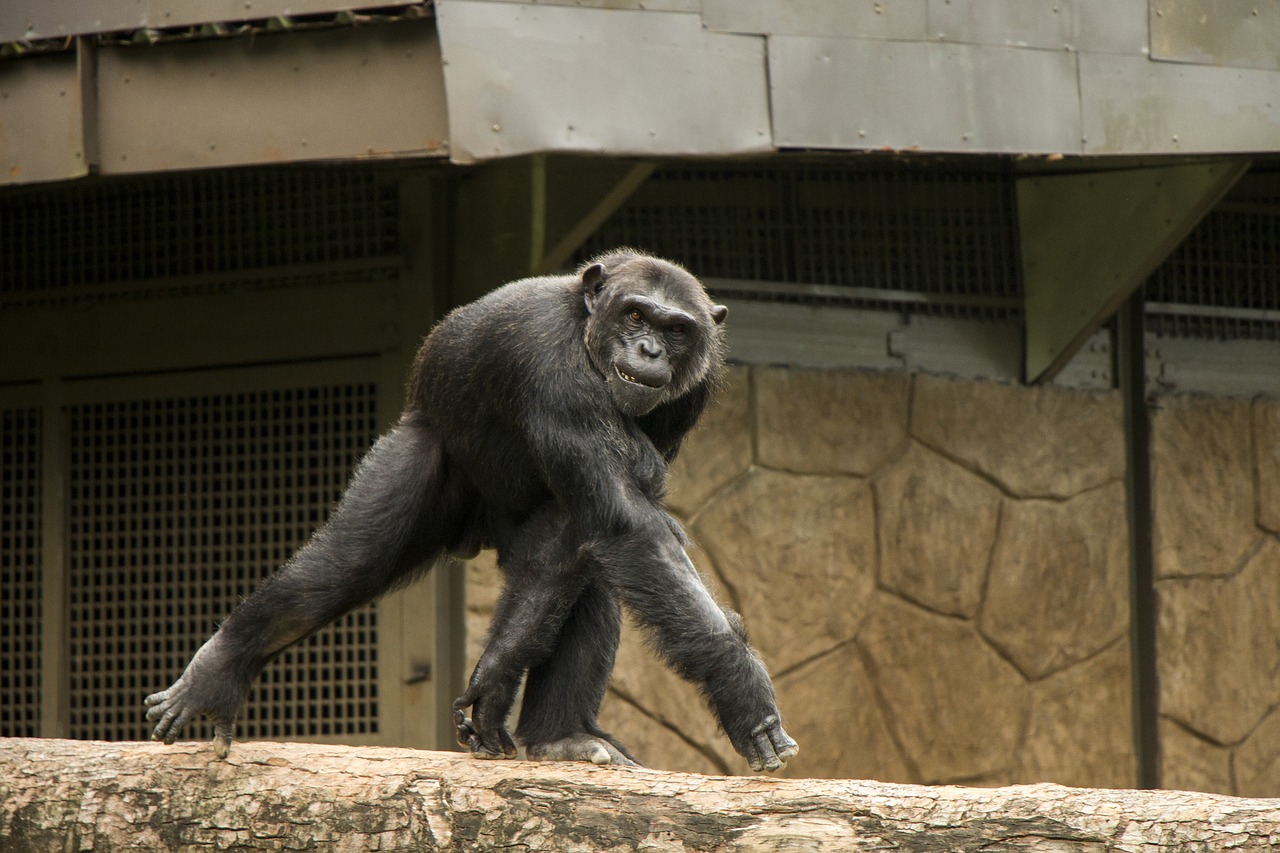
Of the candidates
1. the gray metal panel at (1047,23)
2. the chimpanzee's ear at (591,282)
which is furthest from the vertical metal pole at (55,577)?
the gray metal panel at (1047,23)

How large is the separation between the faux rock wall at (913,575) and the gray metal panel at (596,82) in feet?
6.02

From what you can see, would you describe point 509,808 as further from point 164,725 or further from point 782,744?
point 164,725

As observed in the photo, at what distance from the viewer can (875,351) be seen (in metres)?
8.01

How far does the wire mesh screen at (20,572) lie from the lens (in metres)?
7.73

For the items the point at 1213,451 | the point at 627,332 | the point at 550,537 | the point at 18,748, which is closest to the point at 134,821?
the point at 18,748

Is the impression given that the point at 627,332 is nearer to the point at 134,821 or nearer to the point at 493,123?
the point at 493,123

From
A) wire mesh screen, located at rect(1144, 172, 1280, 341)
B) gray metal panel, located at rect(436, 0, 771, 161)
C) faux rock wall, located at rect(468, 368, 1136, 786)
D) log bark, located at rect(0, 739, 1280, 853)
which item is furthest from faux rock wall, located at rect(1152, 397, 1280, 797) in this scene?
log bark, located at rect(0, 739, 1280, 853)

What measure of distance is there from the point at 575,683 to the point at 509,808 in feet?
2.37

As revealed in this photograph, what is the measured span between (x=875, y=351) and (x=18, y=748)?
4.74 meters

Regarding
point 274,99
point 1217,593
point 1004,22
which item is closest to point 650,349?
point 274,99

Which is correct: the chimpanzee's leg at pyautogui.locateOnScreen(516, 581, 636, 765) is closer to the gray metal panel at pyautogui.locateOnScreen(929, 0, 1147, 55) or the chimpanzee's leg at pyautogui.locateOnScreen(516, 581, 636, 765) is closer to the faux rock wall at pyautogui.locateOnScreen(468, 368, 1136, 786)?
the faux rock wall at pyautogui.locateOnScreen(468, 368, 1136, 786)

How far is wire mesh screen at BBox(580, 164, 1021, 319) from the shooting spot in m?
7.75

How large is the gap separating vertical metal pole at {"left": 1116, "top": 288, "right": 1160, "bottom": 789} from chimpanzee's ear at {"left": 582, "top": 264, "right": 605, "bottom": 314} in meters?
4.53

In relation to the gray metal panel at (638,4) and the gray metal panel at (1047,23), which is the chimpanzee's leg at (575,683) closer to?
the gray metal panel at (638,4)
